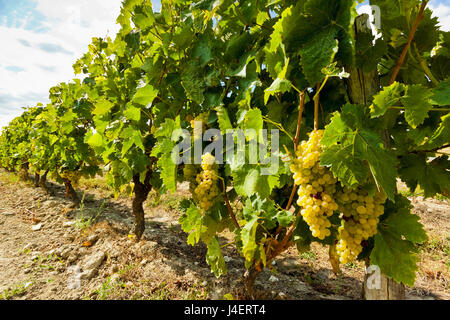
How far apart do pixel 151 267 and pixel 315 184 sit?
9.04 feet

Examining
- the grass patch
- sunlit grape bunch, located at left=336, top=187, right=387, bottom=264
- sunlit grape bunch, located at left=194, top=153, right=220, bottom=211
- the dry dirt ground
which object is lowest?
the grass patch

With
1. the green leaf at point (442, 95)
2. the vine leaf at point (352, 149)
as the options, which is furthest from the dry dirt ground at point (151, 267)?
the green leaf at point (442, 95)

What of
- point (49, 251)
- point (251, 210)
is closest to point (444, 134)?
point (251, 210)

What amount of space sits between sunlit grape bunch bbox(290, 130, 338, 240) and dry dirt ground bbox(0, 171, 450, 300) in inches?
46.7

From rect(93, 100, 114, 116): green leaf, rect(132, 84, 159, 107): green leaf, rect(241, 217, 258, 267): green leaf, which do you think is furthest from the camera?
rect(93, 100, 114, 116): green leaf

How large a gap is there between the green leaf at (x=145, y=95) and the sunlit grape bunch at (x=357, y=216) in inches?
59.0

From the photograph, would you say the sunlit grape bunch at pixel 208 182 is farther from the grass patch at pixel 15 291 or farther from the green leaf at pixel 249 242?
the grass patch at pixel 15 291

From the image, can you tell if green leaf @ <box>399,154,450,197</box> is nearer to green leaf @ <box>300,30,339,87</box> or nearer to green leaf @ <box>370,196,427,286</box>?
green leaf @ <box>370,196,427,286</box>

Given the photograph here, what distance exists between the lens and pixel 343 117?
929 millimetres

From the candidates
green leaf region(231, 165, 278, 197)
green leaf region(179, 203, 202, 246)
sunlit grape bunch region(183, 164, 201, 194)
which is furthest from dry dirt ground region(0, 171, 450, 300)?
green leaf region(231, 165, 278, 197)

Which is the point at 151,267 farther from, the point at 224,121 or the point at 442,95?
the point at 442,95

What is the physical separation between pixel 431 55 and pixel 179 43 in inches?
58.2

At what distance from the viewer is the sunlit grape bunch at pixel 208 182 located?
160 centimetres

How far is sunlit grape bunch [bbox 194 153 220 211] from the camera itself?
1601 millimetres
